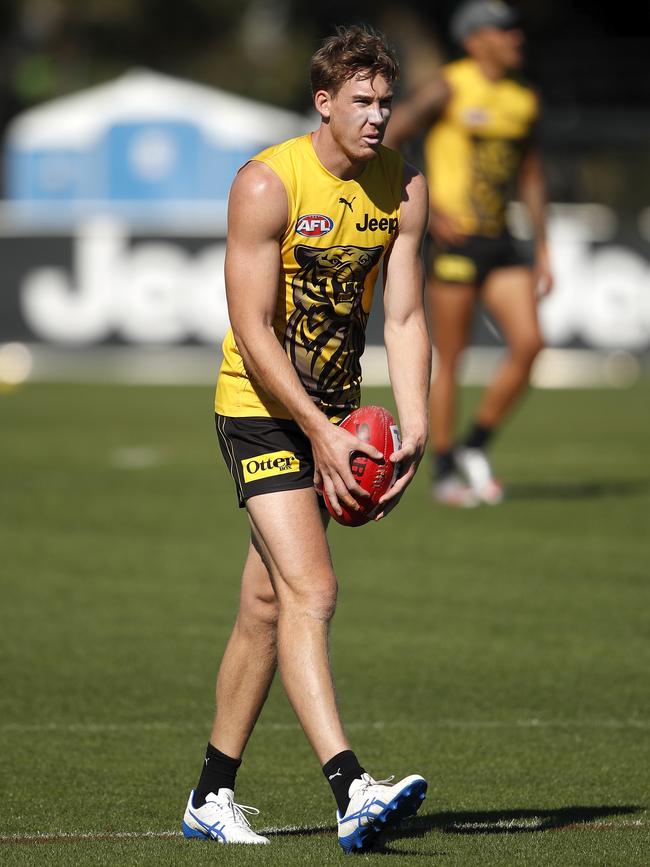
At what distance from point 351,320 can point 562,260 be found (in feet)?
53.4

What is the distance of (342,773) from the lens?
481 centimetres

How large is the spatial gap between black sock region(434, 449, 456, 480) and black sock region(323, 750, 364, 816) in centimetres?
713

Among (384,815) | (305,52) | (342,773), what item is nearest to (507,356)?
(342,773)

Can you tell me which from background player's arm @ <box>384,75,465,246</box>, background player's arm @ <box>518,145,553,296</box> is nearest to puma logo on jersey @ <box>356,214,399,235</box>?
background player's arm @ <box>384,75,465,246</box>

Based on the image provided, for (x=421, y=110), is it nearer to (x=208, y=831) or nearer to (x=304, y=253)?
(x=304, y=253)

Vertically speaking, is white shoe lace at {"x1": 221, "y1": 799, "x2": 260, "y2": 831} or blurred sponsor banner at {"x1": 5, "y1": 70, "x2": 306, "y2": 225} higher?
white shoe lace at {"x1": 221, "y1": 799, "x2": 260, "y2": 831}

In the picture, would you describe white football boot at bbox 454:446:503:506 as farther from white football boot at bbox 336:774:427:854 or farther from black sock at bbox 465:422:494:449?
white football boot at bbox 336:774:427:854

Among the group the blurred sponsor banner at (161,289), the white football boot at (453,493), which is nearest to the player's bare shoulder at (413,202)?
the white football boot at (453,493)

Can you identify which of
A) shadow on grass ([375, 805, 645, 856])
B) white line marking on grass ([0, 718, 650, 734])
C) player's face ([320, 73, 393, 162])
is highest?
player's face ([320, 73, 393, 162])

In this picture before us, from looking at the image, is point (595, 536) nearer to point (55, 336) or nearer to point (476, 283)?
point (476, 283)

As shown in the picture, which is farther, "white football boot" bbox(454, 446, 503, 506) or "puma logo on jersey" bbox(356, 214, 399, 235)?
"white football boot" bbox(454, 446, 503, 506)

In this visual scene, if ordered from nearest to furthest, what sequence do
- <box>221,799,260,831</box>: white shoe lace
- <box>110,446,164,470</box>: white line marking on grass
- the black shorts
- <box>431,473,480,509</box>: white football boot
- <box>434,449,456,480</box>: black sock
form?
<box>221,799,260,831</box>: white shoe lace
the black shorts
<box>434,449,456,480</box>: black sock
<box>431,473,480,509</box>: white football boot
<box>110,446,164,470</box>: white line marking on grass

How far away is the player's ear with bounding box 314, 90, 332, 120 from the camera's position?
5.12 metres

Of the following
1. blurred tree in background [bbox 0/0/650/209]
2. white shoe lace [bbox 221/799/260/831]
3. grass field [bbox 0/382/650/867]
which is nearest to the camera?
white shoe lace [bbox 221/799/260/831]
